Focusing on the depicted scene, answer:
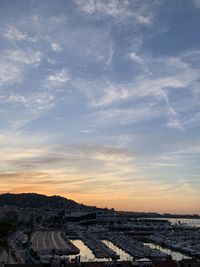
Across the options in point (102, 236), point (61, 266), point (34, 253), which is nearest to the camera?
point (61, 266)

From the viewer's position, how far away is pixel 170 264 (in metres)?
42.6

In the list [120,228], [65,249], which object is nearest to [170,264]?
[65,249]

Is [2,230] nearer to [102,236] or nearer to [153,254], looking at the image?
[153,254]

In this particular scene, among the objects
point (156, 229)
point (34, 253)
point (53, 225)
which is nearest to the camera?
point (34, 253)

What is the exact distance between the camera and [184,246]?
92.9 m

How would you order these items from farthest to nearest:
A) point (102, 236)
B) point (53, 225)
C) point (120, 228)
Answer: point (53, 225), point (120, 228), point (102, 236)

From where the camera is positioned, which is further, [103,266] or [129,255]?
[129,255]

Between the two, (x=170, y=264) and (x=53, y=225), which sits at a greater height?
(x=53, y=225)

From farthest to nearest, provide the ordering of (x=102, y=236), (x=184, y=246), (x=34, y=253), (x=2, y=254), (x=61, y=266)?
(x=102, y=236) → (x=184, y=246) → (x=34, y=253) → (x=2, y=254) → (x=61, y=266)

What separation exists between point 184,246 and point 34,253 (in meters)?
32.6

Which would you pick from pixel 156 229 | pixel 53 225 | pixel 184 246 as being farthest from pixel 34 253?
pixel 53 225

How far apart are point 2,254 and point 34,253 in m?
12.8

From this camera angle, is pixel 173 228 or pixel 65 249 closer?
pixel 65 249

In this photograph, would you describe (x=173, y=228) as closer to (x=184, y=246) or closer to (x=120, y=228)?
(x=120, y=228)
